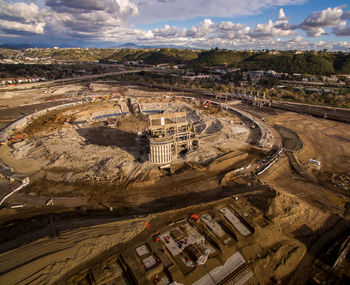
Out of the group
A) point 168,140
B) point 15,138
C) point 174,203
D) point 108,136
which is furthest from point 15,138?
point 174,203

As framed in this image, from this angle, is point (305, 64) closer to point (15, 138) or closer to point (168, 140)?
point (168, 140)

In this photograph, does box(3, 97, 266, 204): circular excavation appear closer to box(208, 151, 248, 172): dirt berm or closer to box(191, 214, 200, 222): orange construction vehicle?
box(208, 151, 248, 172): dirt berm

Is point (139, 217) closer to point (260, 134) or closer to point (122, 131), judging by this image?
point (122, 131)

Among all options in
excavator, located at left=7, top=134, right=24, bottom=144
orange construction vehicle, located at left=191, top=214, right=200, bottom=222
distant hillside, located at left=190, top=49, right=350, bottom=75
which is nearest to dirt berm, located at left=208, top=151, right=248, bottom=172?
orange construction vehicle, located at left=191, top=214, right=200, bottom=222

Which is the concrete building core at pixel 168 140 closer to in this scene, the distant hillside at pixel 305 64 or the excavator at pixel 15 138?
the excavator at pixel 15 138

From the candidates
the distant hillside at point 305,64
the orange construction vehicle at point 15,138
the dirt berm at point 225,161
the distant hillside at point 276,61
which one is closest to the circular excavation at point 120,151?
the dirt berm at point 225,161

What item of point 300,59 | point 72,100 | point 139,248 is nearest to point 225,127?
point 139,248

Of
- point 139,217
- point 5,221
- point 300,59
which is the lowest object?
point 5,221
